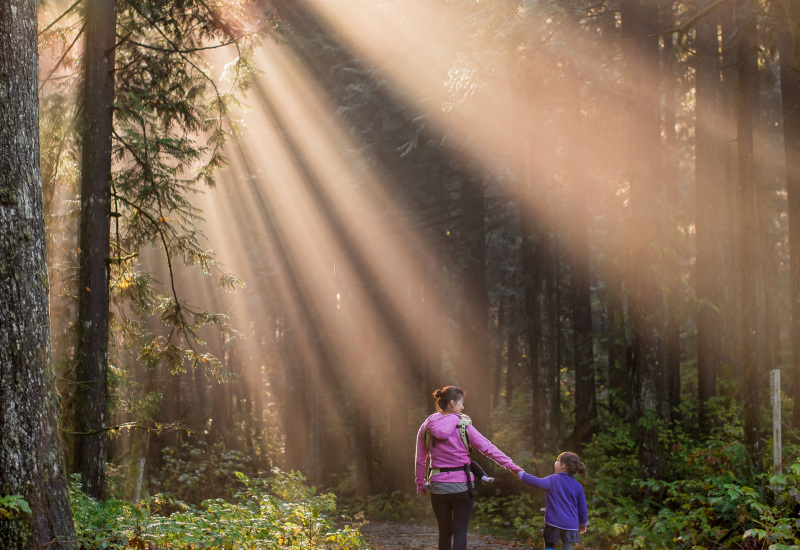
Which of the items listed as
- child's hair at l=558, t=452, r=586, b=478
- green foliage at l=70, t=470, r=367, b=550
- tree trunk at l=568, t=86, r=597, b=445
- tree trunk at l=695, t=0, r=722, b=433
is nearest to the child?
child's hair at l=558, t=452, r=586, b=478

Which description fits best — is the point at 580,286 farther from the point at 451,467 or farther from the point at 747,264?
the point at 451,467

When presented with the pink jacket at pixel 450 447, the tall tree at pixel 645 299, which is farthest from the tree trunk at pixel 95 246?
the tall tree at pixel 645 299

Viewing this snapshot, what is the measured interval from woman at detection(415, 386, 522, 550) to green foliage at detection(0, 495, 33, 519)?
369cm

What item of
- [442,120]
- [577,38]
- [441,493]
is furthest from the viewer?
[442,120]

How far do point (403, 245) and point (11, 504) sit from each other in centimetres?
1599

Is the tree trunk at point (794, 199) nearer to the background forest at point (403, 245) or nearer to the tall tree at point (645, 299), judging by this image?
the background forest at point (403, 245)

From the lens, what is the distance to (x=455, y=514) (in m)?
7.16

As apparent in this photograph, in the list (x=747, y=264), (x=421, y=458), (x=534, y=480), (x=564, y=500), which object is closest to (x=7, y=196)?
(x=421, y=458)

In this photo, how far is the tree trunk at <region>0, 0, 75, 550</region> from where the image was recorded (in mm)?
5367

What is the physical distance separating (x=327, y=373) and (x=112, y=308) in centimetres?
1283

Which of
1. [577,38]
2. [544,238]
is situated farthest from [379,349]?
[577,38]

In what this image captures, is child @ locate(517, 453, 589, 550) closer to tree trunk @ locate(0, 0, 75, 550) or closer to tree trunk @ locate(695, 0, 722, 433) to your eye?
tree trunk @ locate(0, 0, 75, 550)

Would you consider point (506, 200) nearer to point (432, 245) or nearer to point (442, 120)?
point (432, 245)

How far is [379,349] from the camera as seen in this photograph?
71.2 feet
